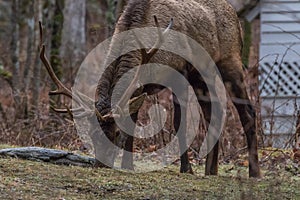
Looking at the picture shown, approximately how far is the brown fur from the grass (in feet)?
2.84

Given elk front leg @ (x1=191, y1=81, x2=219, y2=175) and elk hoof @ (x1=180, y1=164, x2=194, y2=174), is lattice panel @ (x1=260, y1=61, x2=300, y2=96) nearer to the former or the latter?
elk front leg @ (x1=191, y1=81, x2=219, y2=175)

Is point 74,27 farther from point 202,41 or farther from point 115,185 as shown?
point 115,185

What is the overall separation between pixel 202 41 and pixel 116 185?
2.29 meters

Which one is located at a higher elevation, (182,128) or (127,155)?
(182,128)

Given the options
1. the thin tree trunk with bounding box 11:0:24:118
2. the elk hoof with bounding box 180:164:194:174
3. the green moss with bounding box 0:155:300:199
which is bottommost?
the green moss with bounding box 0:155:300:199

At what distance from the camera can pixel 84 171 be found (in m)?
7.82

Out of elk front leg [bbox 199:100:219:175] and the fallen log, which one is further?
elk front leg [bbox 199:100:219:175]

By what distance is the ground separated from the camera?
22.2 feet

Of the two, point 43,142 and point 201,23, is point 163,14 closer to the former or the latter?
point 201,23

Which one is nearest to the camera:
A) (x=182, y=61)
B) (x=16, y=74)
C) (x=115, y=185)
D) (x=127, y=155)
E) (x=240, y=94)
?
(x=115, y=185)

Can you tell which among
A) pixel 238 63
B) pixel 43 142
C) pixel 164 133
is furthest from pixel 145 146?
pixel 238 63

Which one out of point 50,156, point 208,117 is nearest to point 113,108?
point 50,156

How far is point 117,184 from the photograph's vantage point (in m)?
7.30

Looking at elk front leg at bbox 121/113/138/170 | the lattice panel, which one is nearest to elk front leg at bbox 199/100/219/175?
elk front leg at bbox 121/113/138/170
